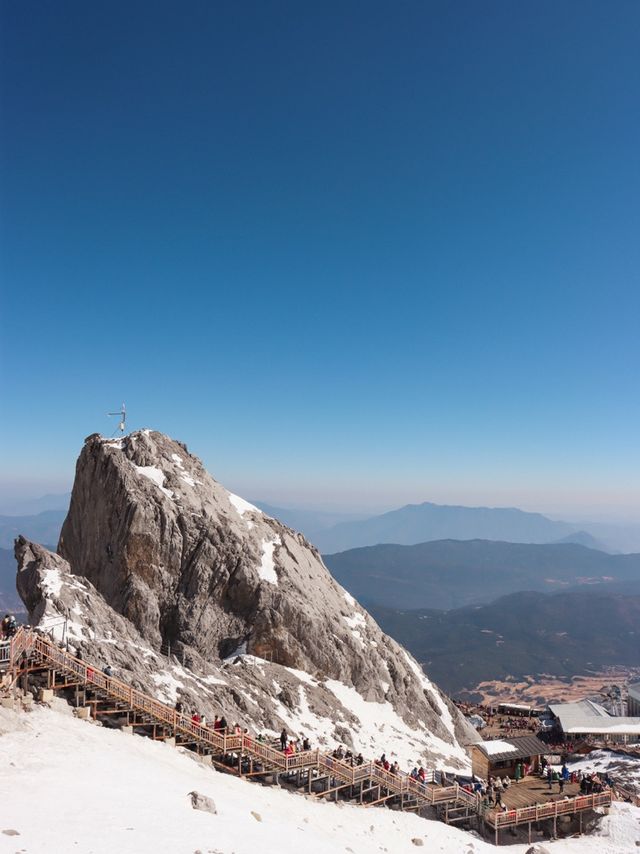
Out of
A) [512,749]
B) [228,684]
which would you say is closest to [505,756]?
[512,749]

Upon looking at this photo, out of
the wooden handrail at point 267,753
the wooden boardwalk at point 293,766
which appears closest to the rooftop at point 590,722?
the wooden boardwalk at point 293,766

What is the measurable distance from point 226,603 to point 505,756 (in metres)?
27.9

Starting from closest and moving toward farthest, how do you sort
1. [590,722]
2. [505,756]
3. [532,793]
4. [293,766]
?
[293,766], [532,793], [505,756], [590,722]

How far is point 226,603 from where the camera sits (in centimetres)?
5516

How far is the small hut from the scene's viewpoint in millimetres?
39500

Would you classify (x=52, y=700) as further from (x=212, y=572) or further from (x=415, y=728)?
(x=415, y=728)

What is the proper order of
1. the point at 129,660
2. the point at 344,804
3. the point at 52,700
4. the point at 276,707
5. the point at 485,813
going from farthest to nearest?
the point at 276,707 < the point at 129,660 < the point at 485,813 < the point at 344,804 < the point at 52,700

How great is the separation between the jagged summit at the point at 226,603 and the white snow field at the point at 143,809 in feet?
57.0

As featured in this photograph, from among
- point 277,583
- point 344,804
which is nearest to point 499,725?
point 277,583

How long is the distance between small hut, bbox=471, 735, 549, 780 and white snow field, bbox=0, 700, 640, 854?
29.9 feet

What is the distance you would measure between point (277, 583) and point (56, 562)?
2104 centimetres

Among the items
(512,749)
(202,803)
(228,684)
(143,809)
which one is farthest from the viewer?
(228,684)

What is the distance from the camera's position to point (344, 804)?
29.5m

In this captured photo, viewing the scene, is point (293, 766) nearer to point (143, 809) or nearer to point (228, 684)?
point (143, 809)
